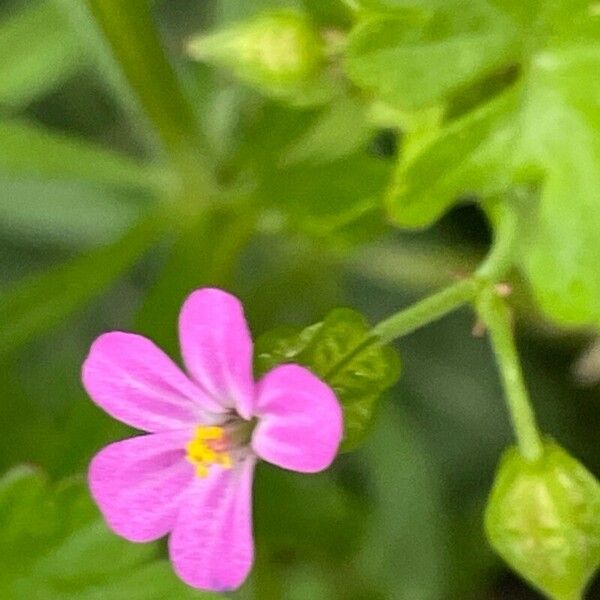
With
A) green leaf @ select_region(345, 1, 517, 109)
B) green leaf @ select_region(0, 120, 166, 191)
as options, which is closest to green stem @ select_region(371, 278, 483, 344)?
green leaf @ select_region(345, 1, 517, 109)

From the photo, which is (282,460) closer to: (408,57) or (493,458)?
(408,57)

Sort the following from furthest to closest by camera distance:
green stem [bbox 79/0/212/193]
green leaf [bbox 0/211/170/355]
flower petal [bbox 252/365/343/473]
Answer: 1. green leaf [bbox 0/211/170/355]
2. green stem [bbox 79/0/212/193]
3. flower petal [bbox 252/365/343/473]

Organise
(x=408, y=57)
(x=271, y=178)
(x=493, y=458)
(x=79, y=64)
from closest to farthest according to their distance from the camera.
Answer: (x=408, y=57) → (x=271, y=178) → (x=79, y=64) → (x=493, y=458)

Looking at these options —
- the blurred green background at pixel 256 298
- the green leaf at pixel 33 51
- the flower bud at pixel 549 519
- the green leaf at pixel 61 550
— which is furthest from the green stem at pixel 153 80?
the flower bud at pixel 549 519

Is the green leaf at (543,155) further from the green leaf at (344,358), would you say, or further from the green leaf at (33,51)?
the green leaf at (33,51)

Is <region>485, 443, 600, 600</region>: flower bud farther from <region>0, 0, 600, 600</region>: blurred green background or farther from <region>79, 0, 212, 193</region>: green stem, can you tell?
<region>79, 0, 212, 193</region>: green stem

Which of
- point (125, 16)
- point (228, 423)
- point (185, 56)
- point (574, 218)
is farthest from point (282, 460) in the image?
point (185, 56)

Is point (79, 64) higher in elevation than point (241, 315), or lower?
lower
